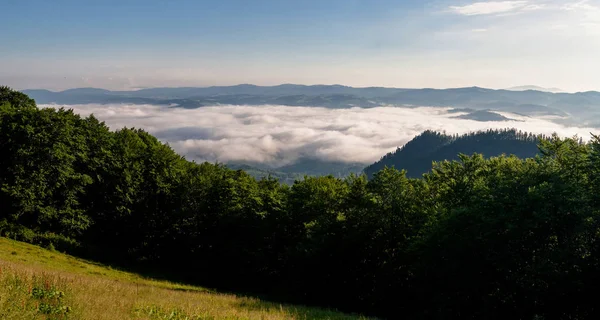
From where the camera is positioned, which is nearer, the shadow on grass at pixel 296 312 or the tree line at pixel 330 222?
the shadow on grass at pixel 296 312

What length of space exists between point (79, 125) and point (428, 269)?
185 feet

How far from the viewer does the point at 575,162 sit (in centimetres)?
2925

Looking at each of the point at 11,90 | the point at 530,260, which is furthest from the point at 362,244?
the point at 11,90

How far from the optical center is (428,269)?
106 ft

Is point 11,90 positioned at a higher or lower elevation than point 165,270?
higher

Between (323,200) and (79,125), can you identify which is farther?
(79,125)

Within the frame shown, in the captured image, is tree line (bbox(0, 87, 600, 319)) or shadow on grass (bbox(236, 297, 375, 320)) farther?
tree line (bbox(0, 87, 600, 319))

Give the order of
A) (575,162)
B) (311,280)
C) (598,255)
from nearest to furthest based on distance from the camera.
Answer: (598,255), (575,162), (311,280)

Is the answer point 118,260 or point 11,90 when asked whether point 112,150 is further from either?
point 11,90

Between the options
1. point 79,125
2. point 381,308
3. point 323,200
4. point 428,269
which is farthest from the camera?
point 79,125

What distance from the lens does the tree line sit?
26.6 meters

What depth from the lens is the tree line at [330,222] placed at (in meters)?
26.6

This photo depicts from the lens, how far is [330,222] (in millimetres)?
41125

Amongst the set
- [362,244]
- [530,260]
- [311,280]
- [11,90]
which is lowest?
[311,280]
